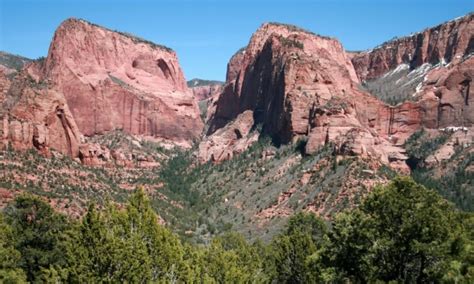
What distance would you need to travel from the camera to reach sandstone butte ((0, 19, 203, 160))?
14775 centimetres

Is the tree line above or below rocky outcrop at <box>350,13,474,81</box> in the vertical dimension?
below

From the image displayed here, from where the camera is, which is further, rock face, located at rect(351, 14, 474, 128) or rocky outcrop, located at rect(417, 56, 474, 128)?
rock face, located at rect(351, 14, 474, 128)

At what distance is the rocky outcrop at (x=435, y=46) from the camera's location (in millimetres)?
157500

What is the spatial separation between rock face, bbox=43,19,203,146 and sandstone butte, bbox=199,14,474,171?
13984mm

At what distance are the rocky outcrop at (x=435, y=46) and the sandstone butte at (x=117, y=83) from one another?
214 feet

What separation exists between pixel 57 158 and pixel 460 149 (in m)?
72.5

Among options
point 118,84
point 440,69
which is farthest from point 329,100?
point 118,84

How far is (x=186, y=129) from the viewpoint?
177 m

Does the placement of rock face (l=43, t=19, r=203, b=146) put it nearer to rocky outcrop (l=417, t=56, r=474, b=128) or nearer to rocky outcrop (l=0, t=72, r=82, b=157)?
rocky outcrop (l=0, t=72, r=82, b=157)

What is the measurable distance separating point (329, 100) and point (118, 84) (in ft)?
208

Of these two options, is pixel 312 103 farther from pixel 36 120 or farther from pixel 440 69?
pixel 440 69

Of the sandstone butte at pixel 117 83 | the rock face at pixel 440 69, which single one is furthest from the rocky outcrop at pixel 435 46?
the sandstone butte at pixel 117 83

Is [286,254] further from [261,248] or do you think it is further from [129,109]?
[129,109]

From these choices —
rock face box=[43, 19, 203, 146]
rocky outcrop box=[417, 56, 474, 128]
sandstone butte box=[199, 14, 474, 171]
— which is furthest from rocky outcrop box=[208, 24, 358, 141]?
rocky outcrop box=[417, 56, 474, 128]
